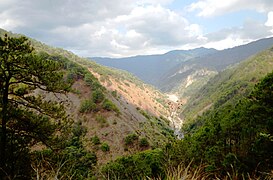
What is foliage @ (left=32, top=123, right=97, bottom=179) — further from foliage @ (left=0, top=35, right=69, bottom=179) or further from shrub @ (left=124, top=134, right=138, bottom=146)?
shrub @ (left=124, top=134, right=138, bottom=146)

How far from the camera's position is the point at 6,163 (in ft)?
34.9

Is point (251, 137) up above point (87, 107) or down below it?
above

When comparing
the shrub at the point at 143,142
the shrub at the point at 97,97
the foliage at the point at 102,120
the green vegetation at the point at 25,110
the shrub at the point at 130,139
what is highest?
the green vegetation at the point at 25,110

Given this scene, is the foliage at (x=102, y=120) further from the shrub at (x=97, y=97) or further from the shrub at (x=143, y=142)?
the shrub at (x=143, y=142)

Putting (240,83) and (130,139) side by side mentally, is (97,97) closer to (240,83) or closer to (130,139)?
(130,139)

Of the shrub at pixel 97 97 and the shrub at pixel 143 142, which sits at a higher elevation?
the shrub at pixel 97 97

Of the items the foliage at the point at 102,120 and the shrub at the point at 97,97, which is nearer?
the foliage at the point at 102,120

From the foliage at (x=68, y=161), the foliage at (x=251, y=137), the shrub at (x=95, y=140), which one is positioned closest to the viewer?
the foliage at (x=68, y=161)

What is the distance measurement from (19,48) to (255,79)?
128470 mm

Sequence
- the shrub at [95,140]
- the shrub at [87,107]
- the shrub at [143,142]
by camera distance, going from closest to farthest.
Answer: the shrub at [95,140], the shrub at [143,142], the shrub at [87,107]

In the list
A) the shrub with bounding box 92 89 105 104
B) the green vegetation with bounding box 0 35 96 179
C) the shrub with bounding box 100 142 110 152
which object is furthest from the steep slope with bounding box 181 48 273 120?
the green vegetation with bounding box 0 35 96 179

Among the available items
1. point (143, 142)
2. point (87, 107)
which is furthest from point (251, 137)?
point (87, 107)

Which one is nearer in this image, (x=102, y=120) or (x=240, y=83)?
(x=102, y=120)

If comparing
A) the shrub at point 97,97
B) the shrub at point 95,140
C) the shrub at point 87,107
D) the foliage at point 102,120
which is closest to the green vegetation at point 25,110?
the shrub at point 95,140
